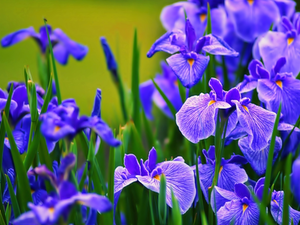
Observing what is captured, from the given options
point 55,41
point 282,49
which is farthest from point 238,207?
point 55,41

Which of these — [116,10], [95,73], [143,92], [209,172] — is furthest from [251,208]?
[116,10]

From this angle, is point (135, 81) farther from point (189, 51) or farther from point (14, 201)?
point (14, 201)

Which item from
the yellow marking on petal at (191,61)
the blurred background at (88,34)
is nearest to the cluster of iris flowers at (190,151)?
the yellow marking on petal at (191,61)

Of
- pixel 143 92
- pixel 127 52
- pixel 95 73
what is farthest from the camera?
pixel 127 52

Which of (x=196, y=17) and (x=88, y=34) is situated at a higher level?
(x=196, y=17)

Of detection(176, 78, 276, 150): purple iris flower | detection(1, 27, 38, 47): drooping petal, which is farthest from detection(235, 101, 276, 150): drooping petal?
detection(1, 27, 38, 47): drooping petal

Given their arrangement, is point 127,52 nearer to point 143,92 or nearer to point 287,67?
point 143,92
